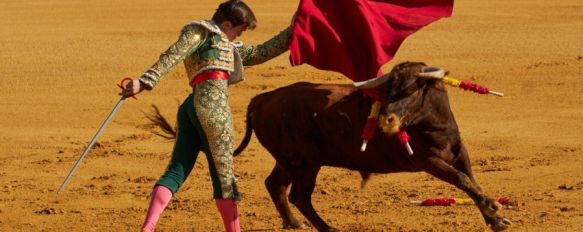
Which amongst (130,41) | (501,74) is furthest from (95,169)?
(130,41)

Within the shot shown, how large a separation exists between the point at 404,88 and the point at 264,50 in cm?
83

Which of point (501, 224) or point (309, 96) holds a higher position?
point (309, 96)

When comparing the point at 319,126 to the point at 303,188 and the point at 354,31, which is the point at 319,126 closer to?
the point at 303,188

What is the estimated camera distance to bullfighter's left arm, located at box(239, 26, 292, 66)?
738cm

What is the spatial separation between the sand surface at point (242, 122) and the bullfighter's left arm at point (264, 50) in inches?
57.0

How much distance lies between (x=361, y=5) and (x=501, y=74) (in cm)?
757

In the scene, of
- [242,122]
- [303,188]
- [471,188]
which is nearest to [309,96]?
[303,188]

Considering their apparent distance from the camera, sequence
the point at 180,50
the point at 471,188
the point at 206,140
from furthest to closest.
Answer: the point at 471,188 → the point at 206,140 → the point at 180,50

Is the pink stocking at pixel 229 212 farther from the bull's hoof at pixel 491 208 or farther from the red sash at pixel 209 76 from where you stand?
the bull's hoof at pixel 491 208

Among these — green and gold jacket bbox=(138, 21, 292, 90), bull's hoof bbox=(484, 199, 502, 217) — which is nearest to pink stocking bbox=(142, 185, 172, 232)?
green and gold jacket bbox=(138, 21, 292, 90)

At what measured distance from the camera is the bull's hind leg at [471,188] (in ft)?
24.3

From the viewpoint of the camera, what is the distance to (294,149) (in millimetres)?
8305

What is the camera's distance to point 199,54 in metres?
6.89

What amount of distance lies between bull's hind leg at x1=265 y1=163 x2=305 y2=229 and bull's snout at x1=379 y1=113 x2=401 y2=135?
3.68ft
